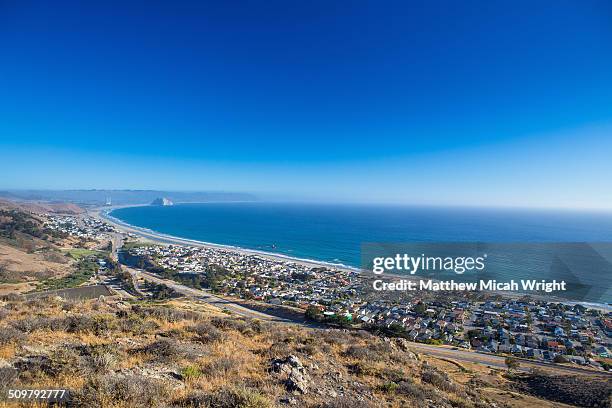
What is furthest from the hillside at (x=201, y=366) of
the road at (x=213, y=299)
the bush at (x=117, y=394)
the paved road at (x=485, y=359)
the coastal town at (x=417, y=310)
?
the road at (x=213, y=299)

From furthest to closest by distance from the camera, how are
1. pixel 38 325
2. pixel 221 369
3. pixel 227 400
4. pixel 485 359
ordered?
pixel 485 359 < pixel 38 325 < pixel 221 369 < pixel 227 400

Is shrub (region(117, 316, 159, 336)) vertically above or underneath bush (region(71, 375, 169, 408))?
underneath

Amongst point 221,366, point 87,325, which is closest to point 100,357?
point 221,366

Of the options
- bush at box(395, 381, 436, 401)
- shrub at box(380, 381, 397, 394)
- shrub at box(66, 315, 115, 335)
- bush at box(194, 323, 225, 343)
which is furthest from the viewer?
bush at box(194, 323, 225, 343)

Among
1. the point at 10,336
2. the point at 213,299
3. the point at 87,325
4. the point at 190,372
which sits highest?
the point at 10,336

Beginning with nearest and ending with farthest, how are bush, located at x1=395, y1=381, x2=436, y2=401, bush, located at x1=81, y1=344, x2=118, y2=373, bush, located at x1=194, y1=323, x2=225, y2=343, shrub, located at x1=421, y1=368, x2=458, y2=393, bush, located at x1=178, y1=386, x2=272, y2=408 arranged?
bush, located at x1=178, y1=386, x2=272, y2=408 → bush, located at x1=81, y1=344, x2=118, y2=373 → bush, located at x1=395, y1=381, x2=436, y2=401 → shrub, located at x1=421, y1=368, x2=458, y2=393 → bush, located at x1=194, y1=323, x2=225, y2=343

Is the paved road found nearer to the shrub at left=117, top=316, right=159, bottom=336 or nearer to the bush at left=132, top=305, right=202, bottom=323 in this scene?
the bush at left=132, top=305, right=202, bottom=323

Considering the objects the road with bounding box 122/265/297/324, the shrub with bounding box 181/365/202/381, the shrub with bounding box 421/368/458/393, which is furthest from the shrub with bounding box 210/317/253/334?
the road with bounding box 122/265/297/324

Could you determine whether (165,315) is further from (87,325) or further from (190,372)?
(190,372)

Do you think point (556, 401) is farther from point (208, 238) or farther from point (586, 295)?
point (208, 238)
